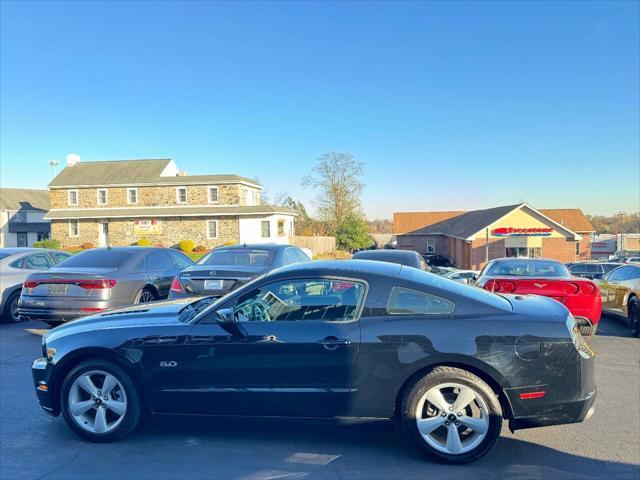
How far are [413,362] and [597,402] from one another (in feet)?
8.86

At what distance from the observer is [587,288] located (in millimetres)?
7703

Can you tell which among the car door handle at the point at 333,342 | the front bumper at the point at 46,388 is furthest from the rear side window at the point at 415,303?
the front bumper at the point at 46,388

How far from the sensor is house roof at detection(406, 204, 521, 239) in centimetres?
4594

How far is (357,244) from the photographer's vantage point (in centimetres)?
5672

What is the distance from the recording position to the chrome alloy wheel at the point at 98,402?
4.13m

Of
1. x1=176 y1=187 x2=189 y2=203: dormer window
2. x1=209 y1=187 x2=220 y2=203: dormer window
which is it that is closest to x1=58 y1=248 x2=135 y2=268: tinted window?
x1=209 y1=187 x2=220 y2=203: dormer window

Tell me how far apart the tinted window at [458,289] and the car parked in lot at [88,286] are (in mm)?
5346

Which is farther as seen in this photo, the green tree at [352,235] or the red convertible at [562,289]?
the green tree at [352,235]

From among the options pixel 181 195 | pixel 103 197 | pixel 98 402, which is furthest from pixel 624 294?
pixel 103 197

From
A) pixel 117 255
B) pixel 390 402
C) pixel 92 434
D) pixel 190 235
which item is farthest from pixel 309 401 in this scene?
pixel 190 235

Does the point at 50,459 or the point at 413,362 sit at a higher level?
the point at 413,362

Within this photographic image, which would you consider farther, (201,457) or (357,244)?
(357,244)

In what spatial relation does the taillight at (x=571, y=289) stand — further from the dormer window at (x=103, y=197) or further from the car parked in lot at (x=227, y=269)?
the dormer window at (x=103, y=197)

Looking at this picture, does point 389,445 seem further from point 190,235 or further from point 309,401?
point 190,235
